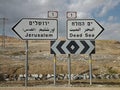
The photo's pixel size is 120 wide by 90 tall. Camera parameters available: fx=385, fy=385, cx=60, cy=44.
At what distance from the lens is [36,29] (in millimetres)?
14812

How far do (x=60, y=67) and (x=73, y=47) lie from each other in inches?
627

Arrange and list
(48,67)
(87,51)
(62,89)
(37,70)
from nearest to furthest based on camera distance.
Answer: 1. (62,89)
2. (87,51)
3. (37,70)
4. (48,67)

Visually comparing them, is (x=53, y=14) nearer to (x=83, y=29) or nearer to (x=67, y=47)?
(x=83, y=29)

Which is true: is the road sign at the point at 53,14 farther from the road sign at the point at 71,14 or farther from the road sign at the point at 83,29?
the road sign at the point at 83,29

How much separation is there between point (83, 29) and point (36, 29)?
1.88 metres

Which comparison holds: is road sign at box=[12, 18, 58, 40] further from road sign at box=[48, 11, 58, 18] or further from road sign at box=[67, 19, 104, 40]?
road sign at box=[67, 19, 104, 40]

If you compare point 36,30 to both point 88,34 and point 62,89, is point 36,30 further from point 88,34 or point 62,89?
point 62,89

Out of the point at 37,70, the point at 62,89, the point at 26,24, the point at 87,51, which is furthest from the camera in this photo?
the point at 37,70

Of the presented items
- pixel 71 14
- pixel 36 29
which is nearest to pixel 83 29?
pixel 71 14

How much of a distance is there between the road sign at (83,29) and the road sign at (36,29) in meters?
0.62

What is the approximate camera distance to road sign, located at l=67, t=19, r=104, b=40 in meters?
15.1

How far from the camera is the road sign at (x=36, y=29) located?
1446 centimetres

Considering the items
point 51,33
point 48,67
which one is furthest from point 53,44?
point 48,67

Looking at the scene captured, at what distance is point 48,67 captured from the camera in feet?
102
